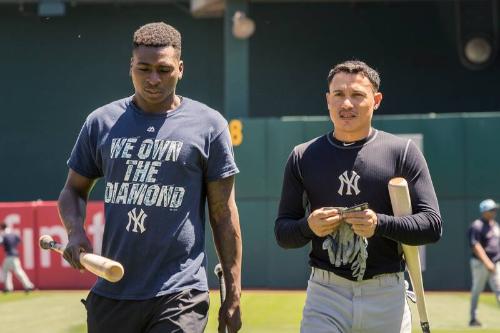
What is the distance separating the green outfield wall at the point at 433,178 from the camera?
23.4 m

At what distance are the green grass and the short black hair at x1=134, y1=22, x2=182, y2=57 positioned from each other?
961cm

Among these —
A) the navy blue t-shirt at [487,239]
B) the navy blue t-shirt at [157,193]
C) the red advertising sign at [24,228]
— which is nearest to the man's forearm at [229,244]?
the navy blue t-shirt at [157,193]

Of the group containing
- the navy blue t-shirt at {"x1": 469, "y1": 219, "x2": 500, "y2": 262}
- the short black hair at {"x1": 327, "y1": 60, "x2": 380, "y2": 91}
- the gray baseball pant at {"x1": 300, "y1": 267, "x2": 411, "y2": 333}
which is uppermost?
the short black hair at {"x1": 327, "y1": 60, "x2": 380, "y2": 91}

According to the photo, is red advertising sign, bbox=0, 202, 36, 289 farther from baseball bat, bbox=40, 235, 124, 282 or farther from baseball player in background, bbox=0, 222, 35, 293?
baseball bat, bbox=40, 235, 124, 282

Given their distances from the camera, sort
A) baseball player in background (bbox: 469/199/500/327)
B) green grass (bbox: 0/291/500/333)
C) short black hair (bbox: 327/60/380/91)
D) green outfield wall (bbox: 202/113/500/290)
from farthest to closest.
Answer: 1. green outfield wall (bbox: 202/113/500/290)
2. baseball player in background (bbox: 469/199/500/327)
3. green grass (bbox: 0/291/500/333)
4. short black hair (bbox: 327/60/380/91)

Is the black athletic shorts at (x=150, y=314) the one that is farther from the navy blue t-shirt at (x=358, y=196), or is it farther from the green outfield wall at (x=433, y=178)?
the green outfield wall at (x=433, y=178)

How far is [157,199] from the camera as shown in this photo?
489 centimetres

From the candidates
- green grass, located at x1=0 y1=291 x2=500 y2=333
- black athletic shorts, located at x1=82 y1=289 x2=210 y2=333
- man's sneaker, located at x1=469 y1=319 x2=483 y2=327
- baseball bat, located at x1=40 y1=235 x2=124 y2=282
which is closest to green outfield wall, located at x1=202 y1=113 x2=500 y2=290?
green grass, located at x1=0 y1=291 x2=500 y2=333

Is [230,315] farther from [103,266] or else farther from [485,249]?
[485,249]

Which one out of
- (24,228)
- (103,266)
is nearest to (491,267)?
(24,228)

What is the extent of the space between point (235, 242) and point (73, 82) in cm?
2542

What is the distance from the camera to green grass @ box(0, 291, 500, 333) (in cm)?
1503

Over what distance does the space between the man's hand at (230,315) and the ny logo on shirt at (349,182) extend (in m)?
0.75

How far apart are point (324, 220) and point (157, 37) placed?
3.88ft
